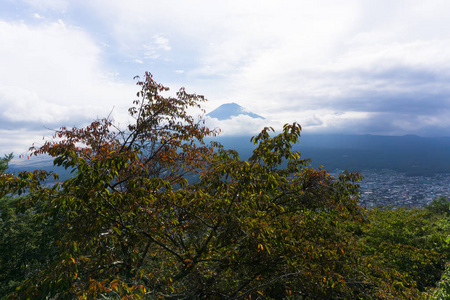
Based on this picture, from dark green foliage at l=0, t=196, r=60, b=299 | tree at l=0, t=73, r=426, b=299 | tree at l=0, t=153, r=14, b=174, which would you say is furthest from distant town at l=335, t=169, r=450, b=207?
tree at l=0, t=153, r=14, b=174

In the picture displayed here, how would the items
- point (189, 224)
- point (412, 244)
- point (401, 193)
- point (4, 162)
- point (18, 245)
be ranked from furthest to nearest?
point (401, 193) < point (4, 162) < point (18, 245) < point (412, 244) < point (189, 224)

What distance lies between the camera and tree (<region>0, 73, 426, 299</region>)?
132 inches

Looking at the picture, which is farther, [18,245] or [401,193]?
[401,193]

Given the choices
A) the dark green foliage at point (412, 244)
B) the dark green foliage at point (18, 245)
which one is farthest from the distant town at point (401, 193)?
the dark green foliage at point (18, 245)

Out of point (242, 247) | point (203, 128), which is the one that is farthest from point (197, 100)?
point (242, 247)

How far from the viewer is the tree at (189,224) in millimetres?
3365

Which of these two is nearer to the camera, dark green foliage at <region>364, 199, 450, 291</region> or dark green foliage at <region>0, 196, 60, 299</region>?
dark green foliage at <region>364, 199, 450, 291</region>

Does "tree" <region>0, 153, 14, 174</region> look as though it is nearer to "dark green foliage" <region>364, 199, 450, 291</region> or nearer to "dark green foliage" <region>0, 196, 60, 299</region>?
"dark green foliage" <region>0, 196, 60, 299</region>

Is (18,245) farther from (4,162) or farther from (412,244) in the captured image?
(412,244)

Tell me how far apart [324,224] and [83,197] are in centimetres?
630

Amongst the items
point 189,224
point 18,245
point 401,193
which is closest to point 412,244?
point 189,224

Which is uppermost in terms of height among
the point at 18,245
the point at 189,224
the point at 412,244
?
the point at 189,224

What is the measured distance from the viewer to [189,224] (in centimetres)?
511

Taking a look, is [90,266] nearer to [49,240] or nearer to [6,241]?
[49,240]
